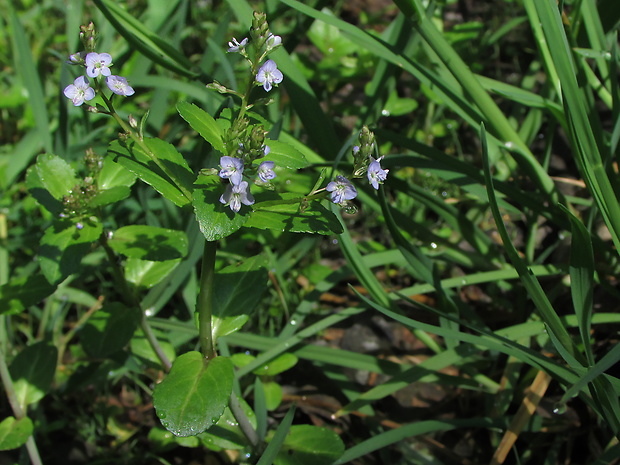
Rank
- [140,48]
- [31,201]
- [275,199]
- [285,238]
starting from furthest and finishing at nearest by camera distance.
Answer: [31,201], [285,238], [140,48], [275,199]

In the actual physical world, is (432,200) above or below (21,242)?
above

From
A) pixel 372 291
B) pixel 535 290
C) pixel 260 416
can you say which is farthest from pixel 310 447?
pixel 535 290

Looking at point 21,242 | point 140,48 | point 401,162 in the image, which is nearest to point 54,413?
point 21,242

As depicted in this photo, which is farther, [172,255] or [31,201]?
[31,201]

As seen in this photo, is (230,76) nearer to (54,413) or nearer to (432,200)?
(432,200)

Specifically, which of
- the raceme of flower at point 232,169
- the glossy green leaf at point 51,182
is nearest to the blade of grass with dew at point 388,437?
the raceme of flower at point 232,169

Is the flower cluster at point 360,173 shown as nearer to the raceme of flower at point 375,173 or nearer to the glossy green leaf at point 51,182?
the raceme of flower at point 375,173

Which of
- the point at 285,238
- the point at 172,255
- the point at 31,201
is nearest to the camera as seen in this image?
the point at 172,255

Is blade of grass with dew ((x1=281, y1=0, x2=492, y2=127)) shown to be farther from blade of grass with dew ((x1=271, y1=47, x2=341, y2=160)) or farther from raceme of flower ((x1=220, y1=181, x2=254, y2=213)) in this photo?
raceme of flower ((x1=220, y1=181, x2=254, y2=213))
